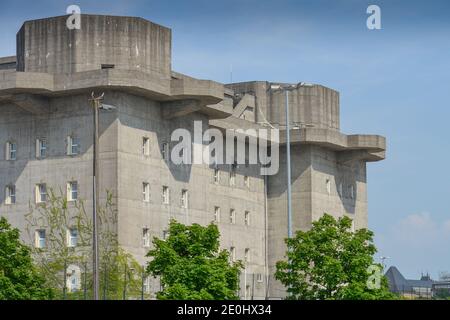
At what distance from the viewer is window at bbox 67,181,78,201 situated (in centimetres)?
7794

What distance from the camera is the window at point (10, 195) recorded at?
80.9 metres

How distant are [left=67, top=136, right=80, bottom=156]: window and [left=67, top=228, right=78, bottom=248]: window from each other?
530 centimetres

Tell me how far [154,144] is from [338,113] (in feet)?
112

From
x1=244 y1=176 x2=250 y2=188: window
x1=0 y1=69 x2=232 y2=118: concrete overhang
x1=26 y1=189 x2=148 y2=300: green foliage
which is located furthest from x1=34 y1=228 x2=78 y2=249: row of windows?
x1=244 y1=176 x2=250 y2=188: window

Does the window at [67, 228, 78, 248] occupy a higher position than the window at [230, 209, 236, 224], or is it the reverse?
the window at [230, 209, 236, 224]

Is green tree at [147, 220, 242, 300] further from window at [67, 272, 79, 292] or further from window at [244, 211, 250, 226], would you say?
window at [244, 211, 250, 226]

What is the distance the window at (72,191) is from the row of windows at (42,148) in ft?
6.80

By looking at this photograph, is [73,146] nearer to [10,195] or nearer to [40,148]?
[40,148]

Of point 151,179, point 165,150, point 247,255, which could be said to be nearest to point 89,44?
point 165,150

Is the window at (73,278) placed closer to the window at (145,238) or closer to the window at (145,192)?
the window at (145,238)

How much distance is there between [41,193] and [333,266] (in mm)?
26905

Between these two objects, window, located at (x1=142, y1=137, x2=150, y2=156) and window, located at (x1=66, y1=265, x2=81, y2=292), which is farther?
window, located at (x1=142, y1=137, x2=150, y2=156)

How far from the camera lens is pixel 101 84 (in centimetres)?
7575

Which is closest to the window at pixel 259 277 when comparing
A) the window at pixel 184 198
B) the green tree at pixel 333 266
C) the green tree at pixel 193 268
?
the window at pixel 184 198
